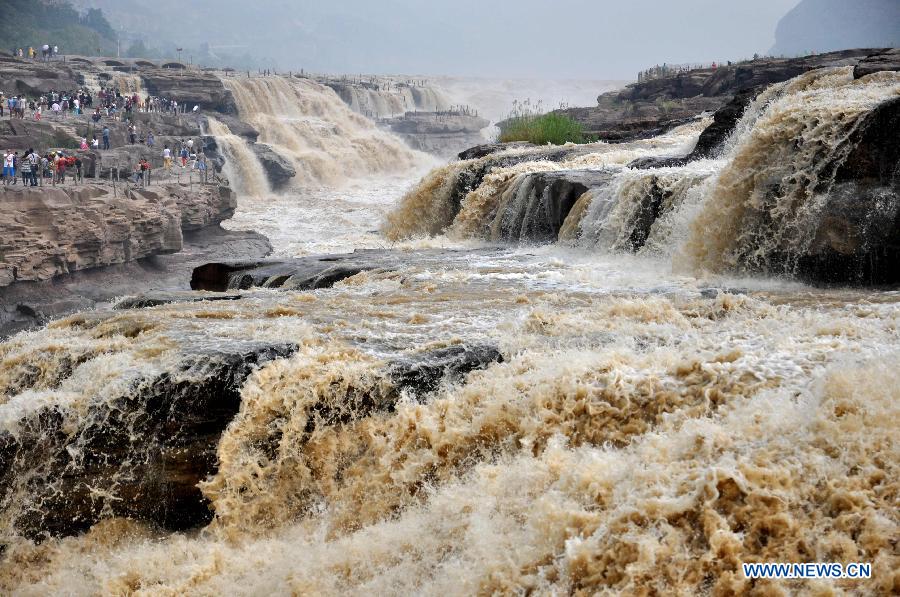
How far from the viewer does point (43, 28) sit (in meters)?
57.9

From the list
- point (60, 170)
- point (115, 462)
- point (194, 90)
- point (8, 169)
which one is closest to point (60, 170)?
point (60, 170)

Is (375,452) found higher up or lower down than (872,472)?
lower down

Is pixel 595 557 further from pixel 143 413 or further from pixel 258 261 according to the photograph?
pixel 258 261

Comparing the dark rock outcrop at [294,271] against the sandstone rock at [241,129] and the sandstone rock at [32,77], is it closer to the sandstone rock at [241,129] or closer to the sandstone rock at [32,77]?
the sandstone rock at [241,129]

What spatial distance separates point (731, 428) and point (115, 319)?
14.1 feet

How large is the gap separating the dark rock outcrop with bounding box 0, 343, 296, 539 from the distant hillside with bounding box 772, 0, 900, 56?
96564 mm

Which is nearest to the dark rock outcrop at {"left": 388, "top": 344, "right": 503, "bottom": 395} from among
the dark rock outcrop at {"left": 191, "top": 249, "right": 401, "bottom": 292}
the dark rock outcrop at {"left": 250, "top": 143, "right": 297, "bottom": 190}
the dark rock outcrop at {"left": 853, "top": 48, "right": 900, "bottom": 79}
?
the dark rock outcrop at {"left": 191, "top": 249, "right": 401, "bottom": 292}

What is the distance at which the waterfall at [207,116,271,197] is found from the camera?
934 inches

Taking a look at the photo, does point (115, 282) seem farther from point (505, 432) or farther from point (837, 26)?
point (837, 26)

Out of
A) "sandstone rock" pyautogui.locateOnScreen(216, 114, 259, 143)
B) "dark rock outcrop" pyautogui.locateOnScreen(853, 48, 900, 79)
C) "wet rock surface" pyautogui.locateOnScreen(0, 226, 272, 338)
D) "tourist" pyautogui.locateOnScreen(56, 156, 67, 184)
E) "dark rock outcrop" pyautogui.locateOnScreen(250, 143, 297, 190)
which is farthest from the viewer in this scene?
"sandstone rock" pyautogui.locateOnScreen(216, 114, 259, 143)

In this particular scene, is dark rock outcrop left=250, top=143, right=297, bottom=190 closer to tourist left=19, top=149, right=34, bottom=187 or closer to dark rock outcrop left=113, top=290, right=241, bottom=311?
tourist left=19, top=149, right=34, bottom=187

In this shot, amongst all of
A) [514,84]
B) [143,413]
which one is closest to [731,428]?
[143,413]

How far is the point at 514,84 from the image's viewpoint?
222 ft

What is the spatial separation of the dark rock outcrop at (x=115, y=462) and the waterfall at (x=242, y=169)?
19.9 metres
